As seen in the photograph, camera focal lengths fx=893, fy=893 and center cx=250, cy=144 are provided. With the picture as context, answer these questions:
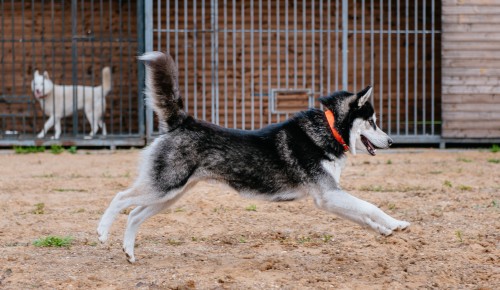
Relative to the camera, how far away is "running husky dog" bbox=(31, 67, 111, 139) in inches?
619

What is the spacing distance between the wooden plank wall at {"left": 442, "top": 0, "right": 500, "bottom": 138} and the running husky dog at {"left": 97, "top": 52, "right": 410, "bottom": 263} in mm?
8883

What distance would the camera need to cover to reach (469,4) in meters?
14.9

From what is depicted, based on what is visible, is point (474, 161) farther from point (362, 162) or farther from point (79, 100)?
point (79, 100)

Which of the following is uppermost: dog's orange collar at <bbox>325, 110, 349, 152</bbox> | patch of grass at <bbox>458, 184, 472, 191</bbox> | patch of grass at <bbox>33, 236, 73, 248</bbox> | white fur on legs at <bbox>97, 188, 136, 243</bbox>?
dog's orange collar at <bbox>325, 110, 349, 152</bbox>

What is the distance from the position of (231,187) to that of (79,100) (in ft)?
33.5

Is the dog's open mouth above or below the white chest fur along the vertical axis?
above

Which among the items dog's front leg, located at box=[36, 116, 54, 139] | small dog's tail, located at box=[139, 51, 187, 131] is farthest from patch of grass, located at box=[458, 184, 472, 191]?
dog's front leg, located at box=[36, 116, 54, 139]

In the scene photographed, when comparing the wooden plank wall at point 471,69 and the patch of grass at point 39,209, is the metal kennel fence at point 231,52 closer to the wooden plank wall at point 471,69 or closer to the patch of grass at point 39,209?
the wooden plank wall at point 471,69

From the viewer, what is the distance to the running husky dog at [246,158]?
611 cm

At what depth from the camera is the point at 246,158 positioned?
625cm

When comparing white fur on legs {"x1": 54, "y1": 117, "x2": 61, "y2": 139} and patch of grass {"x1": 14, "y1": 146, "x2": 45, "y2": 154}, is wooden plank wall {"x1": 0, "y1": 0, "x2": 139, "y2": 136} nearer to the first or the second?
white fur on legs {"x1": 54, "y1": 117, "x2": 61, "y2": 139}

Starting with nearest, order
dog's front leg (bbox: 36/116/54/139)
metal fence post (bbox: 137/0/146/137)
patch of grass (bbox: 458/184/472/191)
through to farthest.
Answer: patch of grass (bbox: 458/184/472/191) → metal fence post (bbox: 137/0/146/137) → dog's front leg (bbox: 36/116/54/139)

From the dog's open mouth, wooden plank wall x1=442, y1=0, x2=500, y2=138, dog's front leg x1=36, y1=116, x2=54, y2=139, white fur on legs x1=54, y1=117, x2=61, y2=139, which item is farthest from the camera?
dog's front leg x1=36, y1=116, x2=54, y2=139

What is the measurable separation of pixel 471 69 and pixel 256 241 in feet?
29.3
